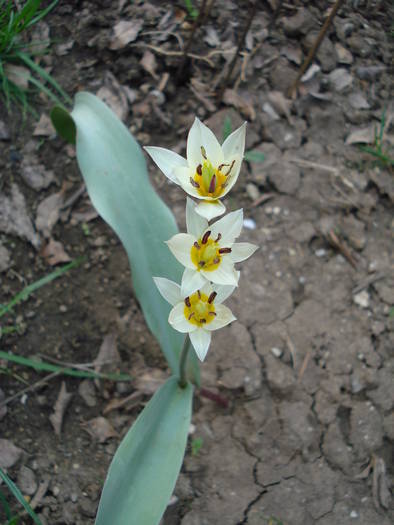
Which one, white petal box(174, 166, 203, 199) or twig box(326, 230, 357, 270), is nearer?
white petal box(174, 166, 203, 199)

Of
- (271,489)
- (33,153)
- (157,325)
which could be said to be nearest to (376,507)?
(271,489)

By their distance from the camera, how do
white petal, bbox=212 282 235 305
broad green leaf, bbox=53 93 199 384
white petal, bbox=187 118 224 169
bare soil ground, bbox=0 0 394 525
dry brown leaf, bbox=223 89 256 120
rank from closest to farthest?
white petal, bbox=187 118 224 169, white petal, bbox=212 282 235 305, broad green leaf, bbox=53 93 199 384, bare soil ground, bbox=0 0 394 525, dry brown leaf, bbox=223 89 256 120

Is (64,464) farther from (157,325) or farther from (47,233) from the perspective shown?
(47,233)

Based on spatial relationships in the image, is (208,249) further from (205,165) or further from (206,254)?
(205,165)

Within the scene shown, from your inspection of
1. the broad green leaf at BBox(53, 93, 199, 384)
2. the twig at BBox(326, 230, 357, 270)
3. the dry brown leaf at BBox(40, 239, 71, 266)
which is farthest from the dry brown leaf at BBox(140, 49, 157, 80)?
the twig at BBox(326, 230, 357, 270)

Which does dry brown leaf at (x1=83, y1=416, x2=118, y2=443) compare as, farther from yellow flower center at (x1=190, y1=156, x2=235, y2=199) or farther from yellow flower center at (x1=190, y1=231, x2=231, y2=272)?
yellow flower center at (x1=190, y1=156, x2=235, y2=199)

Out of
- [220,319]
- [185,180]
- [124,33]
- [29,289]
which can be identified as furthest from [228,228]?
[124,33]
